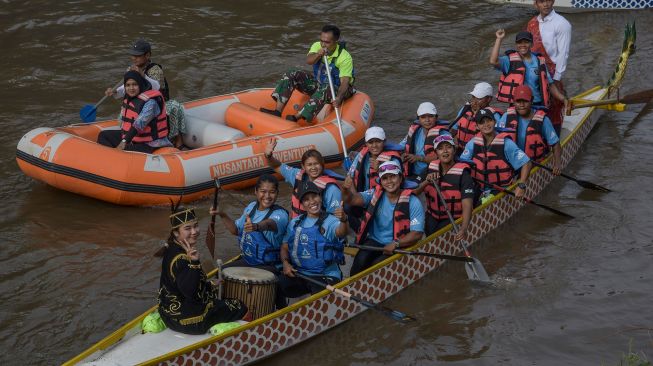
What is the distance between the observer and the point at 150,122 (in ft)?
32.4

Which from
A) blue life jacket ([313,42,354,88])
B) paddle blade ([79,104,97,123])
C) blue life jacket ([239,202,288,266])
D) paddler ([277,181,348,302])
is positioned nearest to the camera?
paddler ([277,181,348,302])

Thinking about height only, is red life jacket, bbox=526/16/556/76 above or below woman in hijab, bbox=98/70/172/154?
above

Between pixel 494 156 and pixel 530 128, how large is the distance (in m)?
0.79

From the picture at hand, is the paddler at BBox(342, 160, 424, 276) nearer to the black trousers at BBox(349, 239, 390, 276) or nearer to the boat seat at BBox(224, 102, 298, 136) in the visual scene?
the black trousers at BBox(349, 239, 390, 276)

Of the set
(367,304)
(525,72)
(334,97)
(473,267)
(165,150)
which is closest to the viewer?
(367,304)

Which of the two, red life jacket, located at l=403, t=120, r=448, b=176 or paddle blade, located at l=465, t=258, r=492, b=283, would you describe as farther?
red life jacket, located at l=403, t=120, r=448, b=176

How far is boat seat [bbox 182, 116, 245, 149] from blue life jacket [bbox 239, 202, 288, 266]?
2905 mm

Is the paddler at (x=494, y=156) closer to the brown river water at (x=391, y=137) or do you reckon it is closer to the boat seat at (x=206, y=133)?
the brown river water at (x=391, y=137)

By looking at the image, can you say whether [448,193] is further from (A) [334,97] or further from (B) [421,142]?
(A) [334,97]

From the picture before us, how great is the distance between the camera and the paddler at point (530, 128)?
31.6 ft

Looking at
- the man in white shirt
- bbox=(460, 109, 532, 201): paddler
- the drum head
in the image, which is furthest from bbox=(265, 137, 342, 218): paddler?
the man in white shirt

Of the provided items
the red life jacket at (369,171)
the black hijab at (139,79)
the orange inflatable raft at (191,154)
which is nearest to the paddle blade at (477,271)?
the red life jacket at (369,171)

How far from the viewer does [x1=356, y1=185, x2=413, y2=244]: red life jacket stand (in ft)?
25.5

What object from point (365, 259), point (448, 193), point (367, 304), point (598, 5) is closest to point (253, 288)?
point (367, 304)
